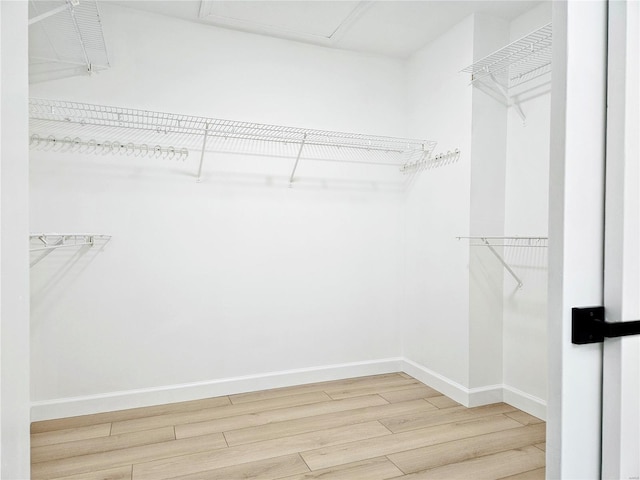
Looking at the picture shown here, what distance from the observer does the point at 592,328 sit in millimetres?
864

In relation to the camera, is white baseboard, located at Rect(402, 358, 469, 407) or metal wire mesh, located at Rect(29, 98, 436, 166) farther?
white baseboard, located at Rect(402, 358, 469, 407)

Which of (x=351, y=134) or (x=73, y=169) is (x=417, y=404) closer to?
(x=351, y=134)

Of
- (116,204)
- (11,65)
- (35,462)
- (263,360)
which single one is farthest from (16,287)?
(263,360)

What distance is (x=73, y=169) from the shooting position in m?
2.45

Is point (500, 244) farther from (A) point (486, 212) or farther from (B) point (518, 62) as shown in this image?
(B) point (518, 62)

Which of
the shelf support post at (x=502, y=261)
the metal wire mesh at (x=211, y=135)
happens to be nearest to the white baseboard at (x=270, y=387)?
the shelf support post at (x=502, y=261)

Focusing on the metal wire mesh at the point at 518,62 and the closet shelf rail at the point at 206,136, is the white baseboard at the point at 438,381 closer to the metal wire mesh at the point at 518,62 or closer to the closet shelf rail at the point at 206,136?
the closet shelf rail at the point at 206,136

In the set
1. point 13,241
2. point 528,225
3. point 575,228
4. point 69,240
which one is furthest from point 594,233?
point 69,240

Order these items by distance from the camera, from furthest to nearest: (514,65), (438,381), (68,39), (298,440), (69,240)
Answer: (438,381)
(514,65)
(69,240)
(68,39)
(298,440)

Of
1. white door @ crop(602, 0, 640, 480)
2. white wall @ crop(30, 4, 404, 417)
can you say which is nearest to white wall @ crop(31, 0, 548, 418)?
white wall @ crop(30, 4, 404, 417)

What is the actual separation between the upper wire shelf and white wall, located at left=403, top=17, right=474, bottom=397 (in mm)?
2110

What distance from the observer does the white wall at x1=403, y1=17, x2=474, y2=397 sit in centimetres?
268

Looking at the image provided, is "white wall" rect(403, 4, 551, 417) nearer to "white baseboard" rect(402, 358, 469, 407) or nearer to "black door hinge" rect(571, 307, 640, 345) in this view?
"white baseboard" rect(402, 358, 469, 407)

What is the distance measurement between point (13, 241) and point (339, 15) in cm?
247
